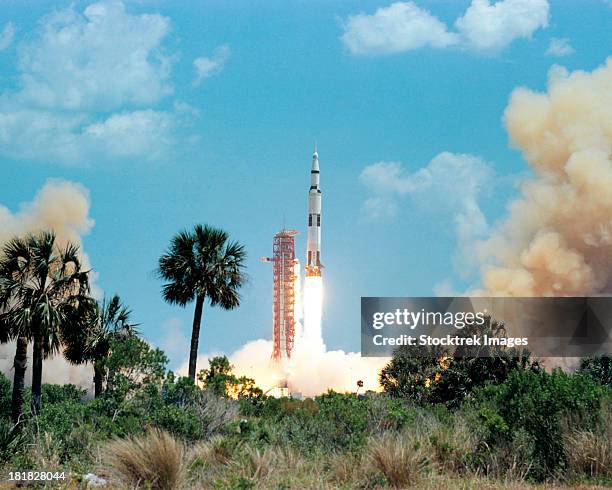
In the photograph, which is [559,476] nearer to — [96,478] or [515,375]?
[515,375]

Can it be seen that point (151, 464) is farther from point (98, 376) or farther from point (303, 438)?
point (98, 376)

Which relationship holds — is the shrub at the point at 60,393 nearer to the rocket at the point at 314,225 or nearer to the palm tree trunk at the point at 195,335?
the palm tree trunk at the point at 195,335

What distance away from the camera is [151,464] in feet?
45.3

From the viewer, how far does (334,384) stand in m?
74.3

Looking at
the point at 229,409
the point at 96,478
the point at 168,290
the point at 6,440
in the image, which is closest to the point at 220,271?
the point at 168,290

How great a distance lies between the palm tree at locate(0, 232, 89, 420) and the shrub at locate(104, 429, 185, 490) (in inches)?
637

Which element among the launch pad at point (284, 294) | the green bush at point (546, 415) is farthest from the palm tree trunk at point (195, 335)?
the launch pad at point (284, 294)

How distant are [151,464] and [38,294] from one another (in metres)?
17.6

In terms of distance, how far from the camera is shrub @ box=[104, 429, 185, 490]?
45.1 feet

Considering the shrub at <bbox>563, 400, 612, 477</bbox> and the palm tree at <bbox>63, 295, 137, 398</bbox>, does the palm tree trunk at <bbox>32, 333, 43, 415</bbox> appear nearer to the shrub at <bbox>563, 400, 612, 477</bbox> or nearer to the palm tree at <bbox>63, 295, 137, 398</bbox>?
the palm tree at <bbox>63, 295, 137, 398</bbox>

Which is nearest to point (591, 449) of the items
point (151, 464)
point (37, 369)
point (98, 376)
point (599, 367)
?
point (151, 464)

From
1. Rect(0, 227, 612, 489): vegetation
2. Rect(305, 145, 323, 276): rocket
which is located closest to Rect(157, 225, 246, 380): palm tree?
Rect(0, 227, 612, 489): vegetation

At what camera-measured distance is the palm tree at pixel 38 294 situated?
29344 millimetres

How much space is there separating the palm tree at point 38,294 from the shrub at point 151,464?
53.1ft
